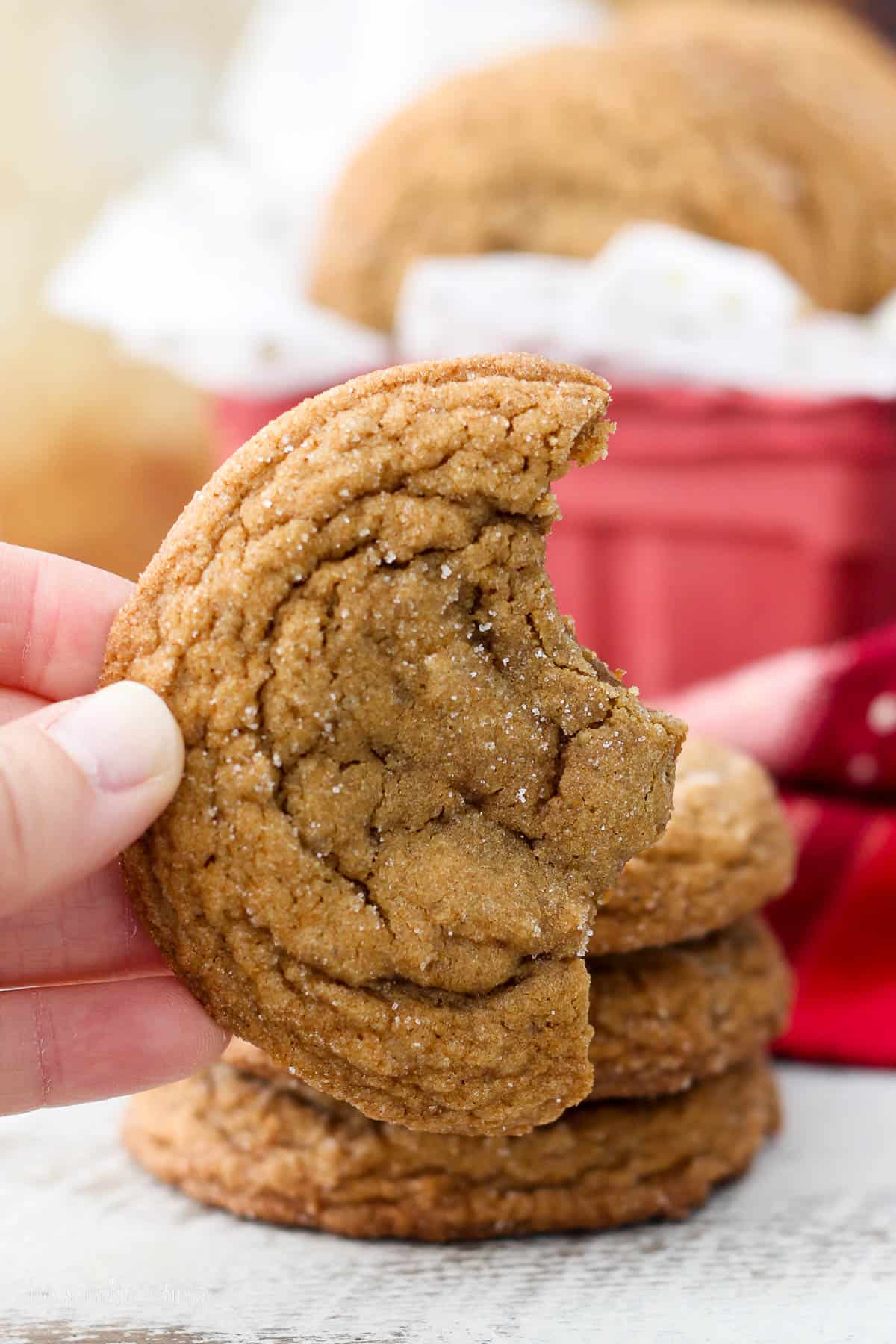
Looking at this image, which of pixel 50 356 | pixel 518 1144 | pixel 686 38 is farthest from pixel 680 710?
pixel 50 356

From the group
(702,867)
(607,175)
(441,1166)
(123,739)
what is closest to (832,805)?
(702,867)

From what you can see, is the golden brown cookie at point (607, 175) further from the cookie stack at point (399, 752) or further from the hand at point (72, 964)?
the cookie stack at point (399, 752)

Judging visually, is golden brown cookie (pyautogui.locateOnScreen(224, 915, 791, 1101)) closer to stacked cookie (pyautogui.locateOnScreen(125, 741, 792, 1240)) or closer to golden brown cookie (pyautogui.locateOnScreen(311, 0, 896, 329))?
stacked cookie (pyautogui.locateOnScreen(125, 741, 792, 1240))

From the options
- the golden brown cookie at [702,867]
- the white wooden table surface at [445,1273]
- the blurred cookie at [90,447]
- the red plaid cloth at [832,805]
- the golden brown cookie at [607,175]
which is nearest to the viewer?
the white wooden table surface at [445,1273]

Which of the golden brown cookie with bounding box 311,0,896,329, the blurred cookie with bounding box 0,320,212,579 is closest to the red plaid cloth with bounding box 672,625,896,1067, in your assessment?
the golden brown cookie with bounding box 311,0,896,329

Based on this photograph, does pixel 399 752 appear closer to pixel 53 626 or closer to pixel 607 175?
pixel 53 626

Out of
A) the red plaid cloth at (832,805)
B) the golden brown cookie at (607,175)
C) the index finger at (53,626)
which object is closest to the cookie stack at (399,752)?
the index finger at (53,626)
